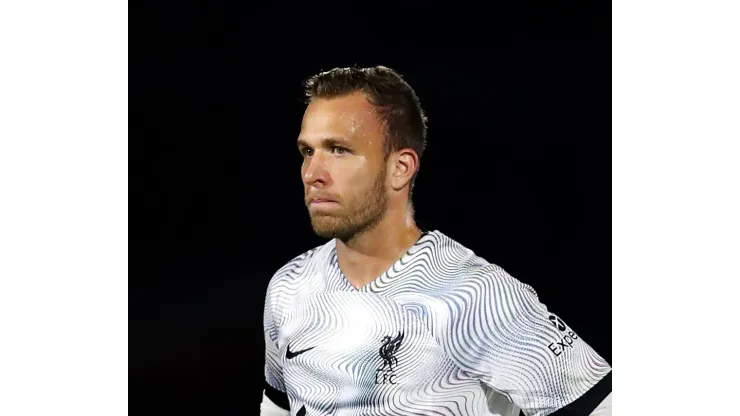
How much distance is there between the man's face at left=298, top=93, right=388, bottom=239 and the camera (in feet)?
8.43

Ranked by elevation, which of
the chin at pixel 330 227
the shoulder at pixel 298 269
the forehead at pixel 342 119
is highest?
the forehead at pixel 342 119

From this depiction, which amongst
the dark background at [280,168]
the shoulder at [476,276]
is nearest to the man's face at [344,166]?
the dark background at [280,168]

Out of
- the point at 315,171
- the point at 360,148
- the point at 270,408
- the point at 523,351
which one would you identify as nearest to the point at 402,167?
the point at 360,148

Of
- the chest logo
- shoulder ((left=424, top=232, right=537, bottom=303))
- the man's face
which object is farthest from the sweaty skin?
the chest logo

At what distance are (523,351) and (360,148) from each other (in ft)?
2.35

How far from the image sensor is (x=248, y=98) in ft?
9.27

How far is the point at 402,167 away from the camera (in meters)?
2.61

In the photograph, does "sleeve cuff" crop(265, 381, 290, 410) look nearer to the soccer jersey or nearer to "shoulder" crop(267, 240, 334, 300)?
the soccer jersey

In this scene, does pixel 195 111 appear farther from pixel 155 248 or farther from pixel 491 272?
pixel 491 272

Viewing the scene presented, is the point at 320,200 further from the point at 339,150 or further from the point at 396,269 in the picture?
the point at 396,269

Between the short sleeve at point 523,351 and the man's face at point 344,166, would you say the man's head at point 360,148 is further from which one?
the short sleeve at point 523,351

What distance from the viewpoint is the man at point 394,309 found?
2484 mm

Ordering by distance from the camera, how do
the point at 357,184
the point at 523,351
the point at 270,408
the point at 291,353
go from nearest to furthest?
the point at 523,351 < the point at 357,184 < the point at 291,353 < the point at 270,408

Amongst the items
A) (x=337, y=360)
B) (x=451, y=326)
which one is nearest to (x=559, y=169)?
(x=451, y=326)
